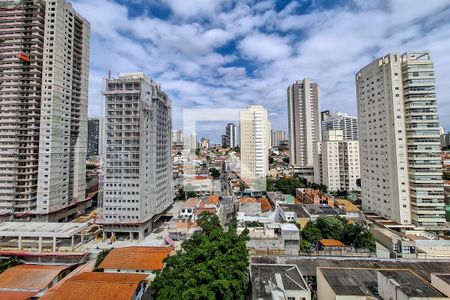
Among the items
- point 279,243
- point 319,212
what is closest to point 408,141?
point 319,212

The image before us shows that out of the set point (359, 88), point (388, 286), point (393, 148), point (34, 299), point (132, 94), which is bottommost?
point (34, 299)

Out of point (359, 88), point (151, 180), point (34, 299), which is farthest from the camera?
point (359, 88)

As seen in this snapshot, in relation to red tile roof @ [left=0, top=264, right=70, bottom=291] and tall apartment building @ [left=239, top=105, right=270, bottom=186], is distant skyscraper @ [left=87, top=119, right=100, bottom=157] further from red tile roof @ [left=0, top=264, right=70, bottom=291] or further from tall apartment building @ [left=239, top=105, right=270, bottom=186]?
red tile roof @ [left=0, top=264, right=70, bottom=291]

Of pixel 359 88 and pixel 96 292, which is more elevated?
pixel 359 88

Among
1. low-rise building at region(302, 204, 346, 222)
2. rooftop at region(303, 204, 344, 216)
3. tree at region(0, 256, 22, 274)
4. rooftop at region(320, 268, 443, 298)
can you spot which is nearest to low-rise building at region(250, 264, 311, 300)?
rooftop at region(320, 268, 443, 298)

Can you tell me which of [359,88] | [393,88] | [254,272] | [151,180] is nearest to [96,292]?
[254,272]

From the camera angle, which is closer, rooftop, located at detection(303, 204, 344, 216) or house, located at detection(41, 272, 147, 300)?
house, located at detection(41, 272, 147, 300)

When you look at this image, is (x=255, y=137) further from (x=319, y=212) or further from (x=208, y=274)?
(x=208, y=274)

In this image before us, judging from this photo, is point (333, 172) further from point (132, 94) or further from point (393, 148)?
point (132, 94)
